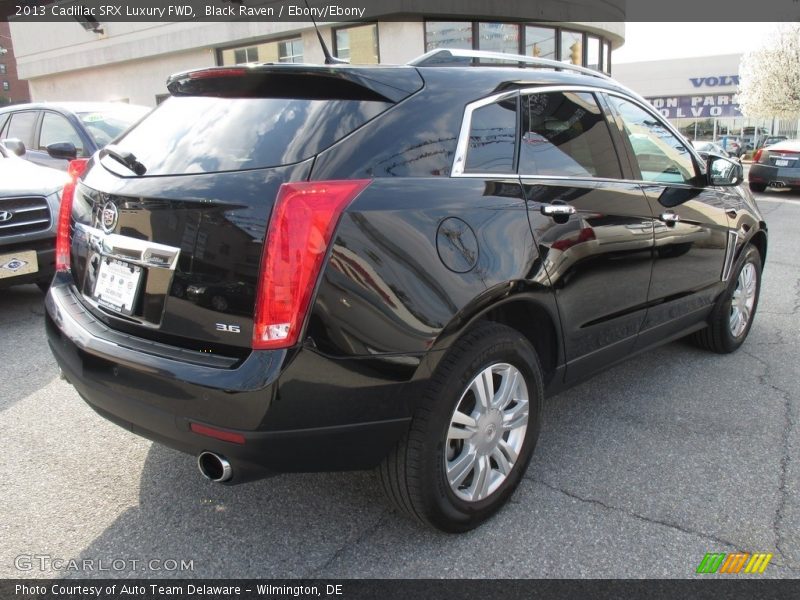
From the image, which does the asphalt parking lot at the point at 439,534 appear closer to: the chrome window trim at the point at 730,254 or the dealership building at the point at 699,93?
the chrome window trim at the point at 730,254

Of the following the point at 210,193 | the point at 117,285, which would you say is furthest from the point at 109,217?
the point at 210,193

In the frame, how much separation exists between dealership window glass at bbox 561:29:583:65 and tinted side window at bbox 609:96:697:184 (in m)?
18.9

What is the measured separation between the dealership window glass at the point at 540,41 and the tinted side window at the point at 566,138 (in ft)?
60.6

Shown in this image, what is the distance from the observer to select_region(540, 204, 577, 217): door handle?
8.68 ft

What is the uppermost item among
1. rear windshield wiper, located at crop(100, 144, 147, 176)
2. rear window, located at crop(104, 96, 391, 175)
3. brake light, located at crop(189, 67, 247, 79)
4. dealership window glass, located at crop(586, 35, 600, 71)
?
dealership window glass, located at crop(586, 35, 600, 71)

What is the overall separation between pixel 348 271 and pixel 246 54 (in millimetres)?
21386

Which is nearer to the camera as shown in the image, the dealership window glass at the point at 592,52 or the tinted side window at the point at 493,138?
the tinted side window at the point at 493,138

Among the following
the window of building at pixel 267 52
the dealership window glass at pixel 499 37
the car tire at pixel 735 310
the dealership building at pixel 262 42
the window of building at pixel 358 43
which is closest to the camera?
the car tire at pixel 735 310

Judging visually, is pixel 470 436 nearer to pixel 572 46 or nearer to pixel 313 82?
pixel 313 82

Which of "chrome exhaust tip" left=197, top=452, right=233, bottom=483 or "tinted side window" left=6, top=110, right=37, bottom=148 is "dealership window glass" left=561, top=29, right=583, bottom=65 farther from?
"chrome exhaust tip" left=197, top=452, right=233, bottom=483

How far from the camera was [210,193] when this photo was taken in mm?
2107

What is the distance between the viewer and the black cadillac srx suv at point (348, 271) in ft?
6.60

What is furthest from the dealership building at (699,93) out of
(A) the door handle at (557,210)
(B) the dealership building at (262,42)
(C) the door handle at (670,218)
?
(A) the door handle at (557,210)

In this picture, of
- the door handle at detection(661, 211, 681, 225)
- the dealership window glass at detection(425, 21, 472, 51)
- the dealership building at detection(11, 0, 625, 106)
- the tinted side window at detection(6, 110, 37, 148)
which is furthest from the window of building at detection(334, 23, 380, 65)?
the door handle at detection(661, 211, 681, 225)
